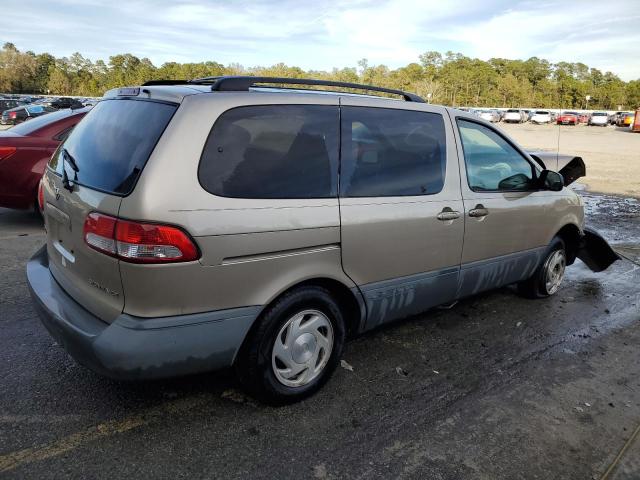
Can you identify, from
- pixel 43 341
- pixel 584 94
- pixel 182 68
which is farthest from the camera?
pixel 584 94

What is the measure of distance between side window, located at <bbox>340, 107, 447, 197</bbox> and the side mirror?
1270mm

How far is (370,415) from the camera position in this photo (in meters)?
2.92

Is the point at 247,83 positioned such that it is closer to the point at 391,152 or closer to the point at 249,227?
the point at 249,227

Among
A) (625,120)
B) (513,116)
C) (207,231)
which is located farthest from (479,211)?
(513,116)

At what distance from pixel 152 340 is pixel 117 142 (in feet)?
3.56

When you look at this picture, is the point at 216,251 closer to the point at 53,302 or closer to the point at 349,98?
the point at 53,302

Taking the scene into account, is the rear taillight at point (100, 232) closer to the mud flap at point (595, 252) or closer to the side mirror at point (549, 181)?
the side mirror at point (549, 181)

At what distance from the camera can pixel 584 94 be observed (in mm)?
99688

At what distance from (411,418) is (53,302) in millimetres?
2133

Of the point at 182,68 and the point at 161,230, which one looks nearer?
the point at 161,230

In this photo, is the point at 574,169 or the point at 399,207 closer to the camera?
the point at 399,207

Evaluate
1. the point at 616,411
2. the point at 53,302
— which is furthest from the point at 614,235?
the point at 53,302

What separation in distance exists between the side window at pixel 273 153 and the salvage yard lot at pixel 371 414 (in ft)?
4.19

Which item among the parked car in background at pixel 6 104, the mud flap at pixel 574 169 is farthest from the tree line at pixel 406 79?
the mud flap at pixel 574 169
